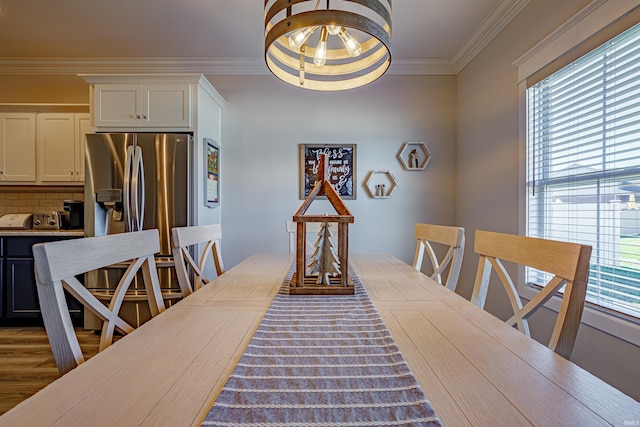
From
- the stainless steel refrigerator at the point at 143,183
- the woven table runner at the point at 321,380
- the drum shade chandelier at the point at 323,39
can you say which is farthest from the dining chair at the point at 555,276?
the stainless steel refrigerator at the point at 143,183

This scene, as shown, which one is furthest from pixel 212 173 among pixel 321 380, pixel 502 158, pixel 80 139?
pixel 321 380

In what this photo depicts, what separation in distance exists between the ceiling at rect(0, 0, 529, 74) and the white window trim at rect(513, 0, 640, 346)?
462 mm

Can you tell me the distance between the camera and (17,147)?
2939 millimetres

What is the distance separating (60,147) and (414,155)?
3541mm

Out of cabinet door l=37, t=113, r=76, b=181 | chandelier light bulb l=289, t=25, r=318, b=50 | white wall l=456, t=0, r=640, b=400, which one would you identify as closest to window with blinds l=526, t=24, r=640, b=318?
white wall l=456, t=0, r=640, b=400

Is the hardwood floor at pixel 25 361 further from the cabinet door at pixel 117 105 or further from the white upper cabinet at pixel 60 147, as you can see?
the cabinet door at pixel 117 105

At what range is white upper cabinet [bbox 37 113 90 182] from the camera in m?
2.94

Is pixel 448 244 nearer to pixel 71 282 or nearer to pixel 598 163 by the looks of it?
pixel 598 163

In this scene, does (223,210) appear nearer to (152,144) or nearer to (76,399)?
(152,144)

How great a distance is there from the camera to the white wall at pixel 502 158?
1.51 metres

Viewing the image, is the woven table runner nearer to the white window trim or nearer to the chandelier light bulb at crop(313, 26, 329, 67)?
the chandelier light bulb at crop(313, 26, 329, 67)

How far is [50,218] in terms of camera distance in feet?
9.43

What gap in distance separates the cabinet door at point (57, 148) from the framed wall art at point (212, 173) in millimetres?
1355

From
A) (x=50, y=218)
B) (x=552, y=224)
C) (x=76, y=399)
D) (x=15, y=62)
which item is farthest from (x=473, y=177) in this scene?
(x=15, y=62)
